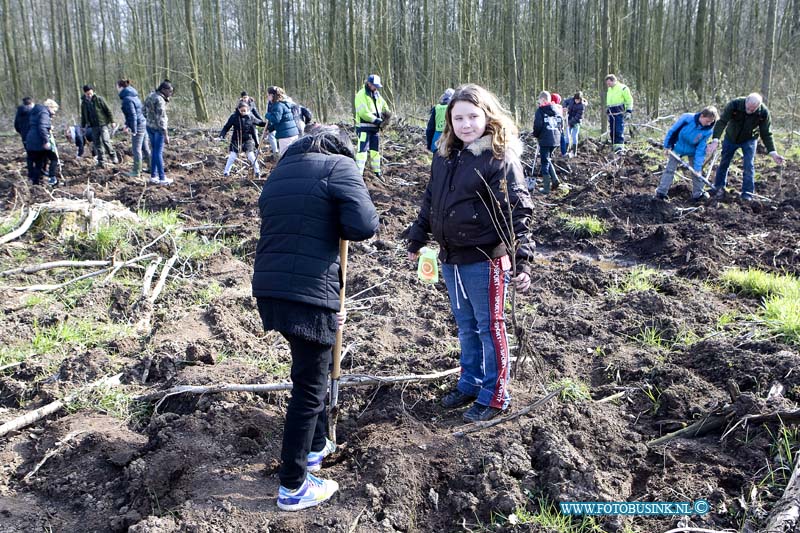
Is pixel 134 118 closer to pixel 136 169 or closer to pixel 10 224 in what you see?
pixel 136 169

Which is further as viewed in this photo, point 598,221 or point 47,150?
point 47,150

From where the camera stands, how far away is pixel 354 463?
126 inches

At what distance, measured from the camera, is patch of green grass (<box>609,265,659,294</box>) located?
614 centimetres

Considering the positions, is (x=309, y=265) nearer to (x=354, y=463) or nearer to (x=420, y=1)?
(x=354, y=463)

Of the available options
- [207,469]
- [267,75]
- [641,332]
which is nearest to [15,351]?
[207,469]

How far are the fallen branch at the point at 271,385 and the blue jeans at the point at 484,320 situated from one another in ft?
1.51

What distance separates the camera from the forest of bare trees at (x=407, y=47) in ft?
69.2

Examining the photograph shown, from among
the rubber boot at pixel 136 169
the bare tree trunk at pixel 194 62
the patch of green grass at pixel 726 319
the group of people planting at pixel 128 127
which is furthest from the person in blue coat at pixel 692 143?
the bare tree trunk at pixel 194 62

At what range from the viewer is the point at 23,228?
6.96 metres

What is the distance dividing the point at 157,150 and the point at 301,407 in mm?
10395

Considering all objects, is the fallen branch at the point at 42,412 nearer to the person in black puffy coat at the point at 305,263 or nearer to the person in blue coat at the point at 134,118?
the person in black puffy coat at the point at 305,263

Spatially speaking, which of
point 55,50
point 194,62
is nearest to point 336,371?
point 194,62

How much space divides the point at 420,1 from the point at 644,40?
30.5 ft

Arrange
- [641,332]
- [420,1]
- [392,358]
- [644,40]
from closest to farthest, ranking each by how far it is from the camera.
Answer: [392,358] → [641,332] → [644,40] → [420,1]
